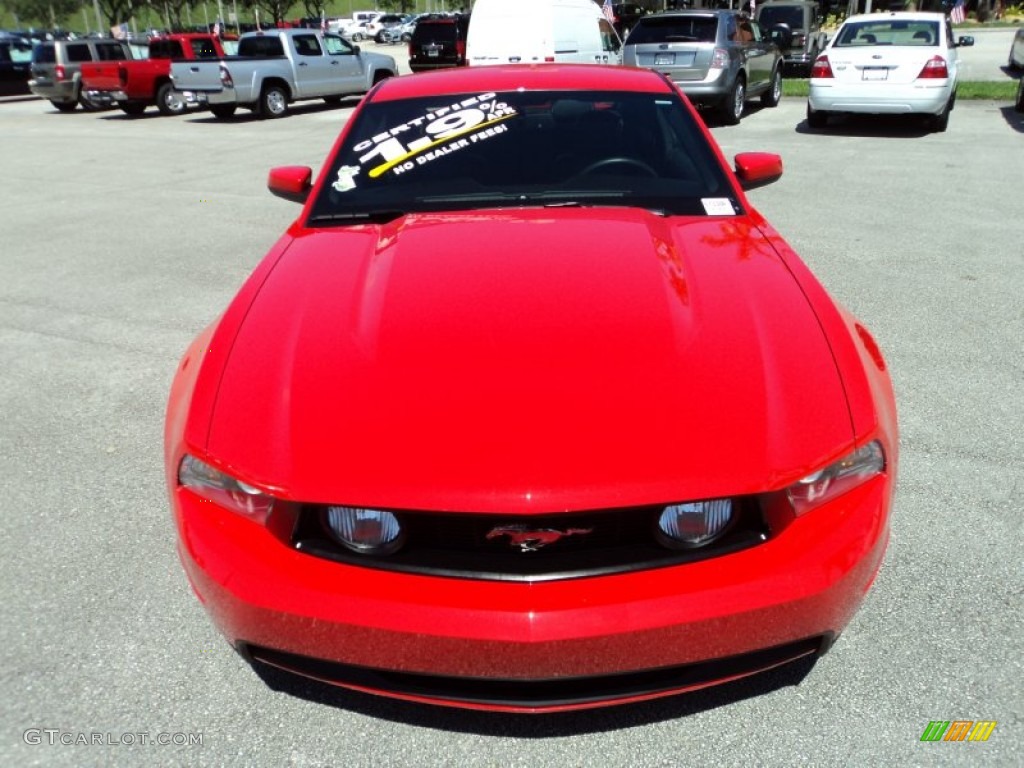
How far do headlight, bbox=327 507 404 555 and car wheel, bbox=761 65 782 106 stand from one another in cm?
1614

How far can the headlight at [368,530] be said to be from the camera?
1.93 metres

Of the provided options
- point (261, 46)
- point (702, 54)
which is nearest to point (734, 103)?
point (702, 54)

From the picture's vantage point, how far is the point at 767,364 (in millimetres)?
2191

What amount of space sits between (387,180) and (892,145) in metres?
10.3

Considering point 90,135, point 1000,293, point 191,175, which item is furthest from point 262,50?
point 1000,293

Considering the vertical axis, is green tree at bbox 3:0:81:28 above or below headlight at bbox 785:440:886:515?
above

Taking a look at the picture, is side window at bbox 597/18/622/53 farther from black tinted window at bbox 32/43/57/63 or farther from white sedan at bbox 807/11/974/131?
black tinted window at bbox 32/43/57/63

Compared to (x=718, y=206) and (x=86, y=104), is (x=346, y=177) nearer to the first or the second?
(x=718, y=206)

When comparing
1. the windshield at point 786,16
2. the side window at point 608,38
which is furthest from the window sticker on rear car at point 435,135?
the windshield at point 786,16

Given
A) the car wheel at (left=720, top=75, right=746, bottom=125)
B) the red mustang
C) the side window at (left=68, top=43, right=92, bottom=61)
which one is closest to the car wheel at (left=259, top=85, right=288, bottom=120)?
the side window at (left=68, top=43, right=92, bottom=61)

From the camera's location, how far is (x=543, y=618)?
181 cm

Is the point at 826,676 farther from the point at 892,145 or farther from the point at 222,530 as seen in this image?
the point at 892,145

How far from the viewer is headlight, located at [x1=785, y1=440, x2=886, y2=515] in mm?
1980

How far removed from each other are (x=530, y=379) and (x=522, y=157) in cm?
163
